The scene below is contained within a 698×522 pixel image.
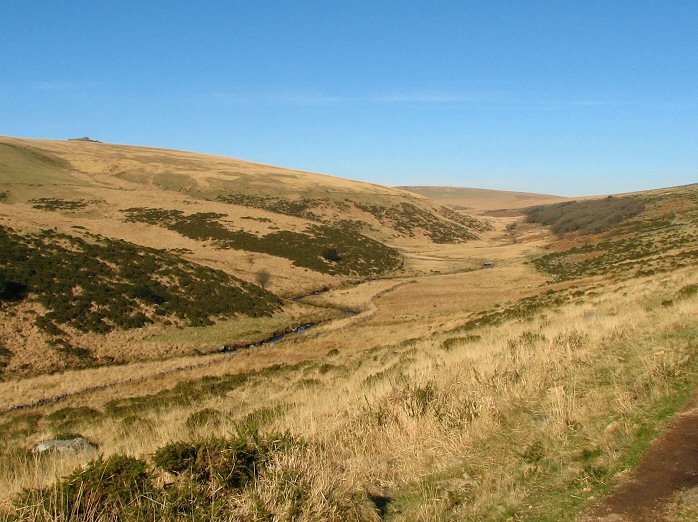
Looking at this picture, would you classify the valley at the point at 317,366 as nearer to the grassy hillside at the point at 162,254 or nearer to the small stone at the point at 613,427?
the small stone at the point at 613,427

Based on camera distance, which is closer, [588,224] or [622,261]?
[622,261]

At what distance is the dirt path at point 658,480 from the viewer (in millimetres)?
4891

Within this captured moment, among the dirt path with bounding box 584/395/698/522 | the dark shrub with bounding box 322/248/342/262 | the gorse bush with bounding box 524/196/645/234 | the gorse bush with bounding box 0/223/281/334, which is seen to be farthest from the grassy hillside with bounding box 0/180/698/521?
the gorse bush with bounding box 524/196/645/234

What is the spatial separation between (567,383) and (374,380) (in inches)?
232

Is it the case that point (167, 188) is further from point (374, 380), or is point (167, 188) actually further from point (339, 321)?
point (374, 380)

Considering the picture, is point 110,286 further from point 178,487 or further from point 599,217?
point 599,217

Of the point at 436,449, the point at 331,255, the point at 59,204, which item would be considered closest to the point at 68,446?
the point at 436,449

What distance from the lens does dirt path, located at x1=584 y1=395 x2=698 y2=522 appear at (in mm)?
4891

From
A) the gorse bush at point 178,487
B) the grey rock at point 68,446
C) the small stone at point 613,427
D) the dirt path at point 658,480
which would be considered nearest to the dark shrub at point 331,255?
the grey rock at point 68,446

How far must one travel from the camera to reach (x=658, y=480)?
5410mm

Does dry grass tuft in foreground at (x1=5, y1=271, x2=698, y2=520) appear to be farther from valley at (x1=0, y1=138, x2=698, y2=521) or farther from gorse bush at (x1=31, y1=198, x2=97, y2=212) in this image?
gorse bush at (x1=31, y1=198, x2=97, y2=212)

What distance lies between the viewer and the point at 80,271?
116 feet

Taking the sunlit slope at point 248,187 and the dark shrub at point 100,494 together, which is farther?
the sunlit slope at point 248,187

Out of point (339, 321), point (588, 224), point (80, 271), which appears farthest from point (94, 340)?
point (588, 224)
